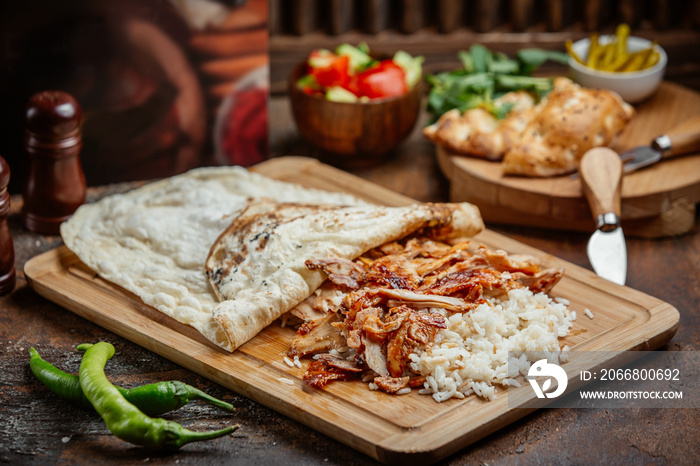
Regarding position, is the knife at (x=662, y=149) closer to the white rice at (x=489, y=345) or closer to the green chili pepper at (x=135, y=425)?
the white rice at (x=489, y=345)

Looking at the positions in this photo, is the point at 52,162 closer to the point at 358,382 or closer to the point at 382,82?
the point at 382,82

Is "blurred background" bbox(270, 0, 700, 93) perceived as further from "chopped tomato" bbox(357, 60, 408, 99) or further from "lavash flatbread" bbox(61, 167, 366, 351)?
"lavash flatbread" bbox(61, 167, 366, 351)

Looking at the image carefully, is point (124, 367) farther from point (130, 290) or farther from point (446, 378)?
point (446, 378)

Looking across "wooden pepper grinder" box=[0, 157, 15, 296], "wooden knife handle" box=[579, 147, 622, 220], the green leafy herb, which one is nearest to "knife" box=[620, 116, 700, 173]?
"wooden knife handle" box=[579, 147, 622, 220]

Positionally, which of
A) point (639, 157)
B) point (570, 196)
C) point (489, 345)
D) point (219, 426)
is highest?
point (639, 157)

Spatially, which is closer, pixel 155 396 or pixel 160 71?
pixel 155 396

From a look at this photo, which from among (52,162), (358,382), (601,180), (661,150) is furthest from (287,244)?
(661,150)

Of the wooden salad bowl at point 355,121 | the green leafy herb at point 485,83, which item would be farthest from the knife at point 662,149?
the wooden salad bowl at point 355,121

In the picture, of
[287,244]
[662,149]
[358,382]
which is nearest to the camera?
[358,382]

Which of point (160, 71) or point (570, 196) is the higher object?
point (160, 71)
